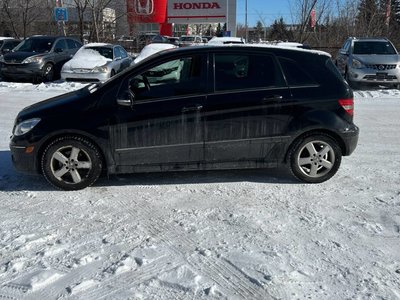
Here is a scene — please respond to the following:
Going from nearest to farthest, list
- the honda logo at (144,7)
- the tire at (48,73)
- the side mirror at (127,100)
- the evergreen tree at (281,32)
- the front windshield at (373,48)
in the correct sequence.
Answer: the side mirror at (127,100) → the front windshield at (373,48) → the tire at (48,73) → the evergreen tree at (281,32) → the honda logo at (144,7)

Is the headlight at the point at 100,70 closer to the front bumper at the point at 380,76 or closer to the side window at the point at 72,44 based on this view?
the side window at the point at 72,44

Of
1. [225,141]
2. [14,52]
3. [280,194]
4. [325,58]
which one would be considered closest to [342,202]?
[280,194]

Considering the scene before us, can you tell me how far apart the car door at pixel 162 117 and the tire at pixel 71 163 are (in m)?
0.28

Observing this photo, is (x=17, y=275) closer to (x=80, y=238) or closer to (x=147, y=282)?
(x=80, y=238)

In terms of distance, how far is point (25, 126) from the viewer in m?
4.93

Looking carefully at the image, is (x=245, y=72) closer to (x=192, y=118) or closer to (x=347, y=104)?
(x=192, y=118)

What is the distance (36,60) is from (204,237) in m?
14.3

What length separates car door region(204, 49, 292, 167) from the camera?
16.2ft

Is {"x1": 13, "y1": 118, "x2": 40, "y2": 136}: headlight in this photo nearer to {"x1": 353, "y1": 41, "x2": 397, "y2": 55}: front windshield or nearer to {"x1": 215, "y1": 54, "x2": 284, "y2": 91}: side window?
{"x1": 215, "y1": 54, "x2": 284, "y2": 91}: side window

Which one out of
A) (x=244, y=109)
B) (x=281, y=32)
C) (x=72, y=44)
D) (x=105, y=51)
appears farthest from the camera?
(x=281, y=32)

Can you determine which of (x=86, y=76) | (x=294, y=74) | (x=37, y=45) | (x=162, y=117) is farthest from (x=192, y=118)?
(x=37, y=45)

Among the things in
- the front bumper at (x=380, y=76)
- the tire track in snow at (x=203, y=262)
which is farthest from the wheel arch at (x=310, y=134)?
the front bumper at (x=380, y=76)

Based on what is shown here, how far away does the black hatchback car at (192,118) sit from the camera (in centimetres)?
488

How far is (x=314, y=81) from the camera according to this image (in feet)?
16.9
